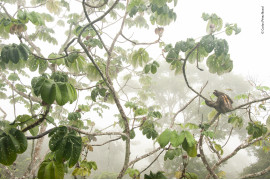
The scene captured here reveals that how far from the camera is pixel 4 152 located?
791 mm

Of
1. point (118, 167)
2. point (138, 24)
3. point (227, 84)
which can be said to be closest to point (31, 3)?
point (138, 24)

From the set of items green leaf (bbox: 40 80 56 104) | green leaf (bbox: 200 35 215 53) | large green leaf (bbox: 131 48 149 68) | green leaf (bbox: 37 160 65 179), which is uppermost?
large green leaf (bbox: 131 48 149 68)

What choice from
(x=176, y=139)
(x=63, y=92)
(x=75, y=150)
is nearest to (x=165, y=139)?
(x=176, y=139)

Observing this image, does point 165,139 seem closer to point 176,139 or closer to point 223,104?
point 176,139

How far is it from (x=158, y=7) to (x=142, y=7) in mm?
135

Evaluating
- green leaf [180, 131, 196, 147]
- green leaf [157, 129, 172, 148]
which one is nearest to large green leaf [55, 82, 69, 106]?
green leaf [157, 129, 172, 148]

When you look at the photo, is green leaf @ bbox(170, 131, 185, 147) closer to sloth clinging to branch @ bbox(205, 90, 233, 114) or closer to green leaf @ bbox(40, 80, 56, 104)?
green leaf @ bbox(40, 80, 56, 104)

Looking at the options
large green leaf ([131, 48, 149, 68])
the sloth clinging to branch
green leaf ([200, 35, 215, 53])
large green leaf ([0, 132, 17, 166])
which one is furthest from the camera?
large green leaf ([131, 48, 149, 68])

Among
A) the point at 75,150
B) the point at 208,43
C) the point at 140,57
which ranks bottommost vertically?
the point at 75,150

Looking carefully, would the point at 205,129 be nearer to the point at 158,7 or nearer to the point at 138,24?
the point at 158,7

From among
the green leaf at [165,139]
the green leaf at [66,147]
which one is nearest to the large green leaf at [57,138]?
the green leaf at [66,147]

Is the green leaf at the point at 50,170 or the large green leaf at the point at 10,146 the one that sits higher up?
the large green leaf at the point at 10,146

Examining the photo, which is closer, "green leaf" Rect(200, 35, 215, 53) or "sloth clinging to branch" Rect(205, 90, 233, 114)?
"green leaf" Rect(200, 35, 215, 53)

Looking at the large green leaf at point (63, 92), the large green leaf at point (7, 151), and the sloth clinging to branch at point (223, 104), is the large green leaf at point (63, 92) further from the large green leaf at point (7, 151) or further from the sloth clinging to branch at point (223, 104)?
the sloth clinging to branch at point (223, 104)
